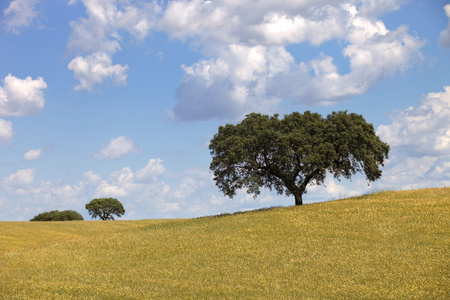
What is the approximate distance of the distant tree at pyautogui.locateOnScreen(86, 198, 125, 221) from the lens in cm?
9419

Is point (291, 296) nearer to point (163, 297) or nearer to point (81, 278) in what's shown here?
point (163, 297)

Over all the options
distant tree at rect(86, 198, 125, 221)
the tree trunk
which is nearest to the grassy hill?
the tree trunk

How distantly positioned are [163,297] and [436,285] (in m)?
13.2

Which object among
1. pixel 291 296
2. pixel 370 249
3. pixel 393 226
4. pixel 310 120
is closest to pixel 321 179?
pixel 310 120

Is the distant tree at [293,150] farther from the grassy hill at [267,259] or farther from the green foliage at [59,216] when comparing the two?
the green foliage at [59,216]

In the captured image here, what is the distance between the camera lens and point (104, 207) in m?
94.4

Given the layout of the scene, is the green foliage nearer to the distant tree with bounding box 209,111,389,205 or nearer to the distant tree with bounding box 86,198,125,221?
the distant tree with bounding box 86,198,125,221

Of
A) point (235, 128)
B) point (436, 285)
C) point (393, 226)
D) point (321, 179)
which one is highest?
point (235, 128)

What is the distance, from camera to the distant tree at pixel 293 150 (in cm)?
4809

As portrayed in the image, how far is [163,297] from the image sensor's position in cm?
2119

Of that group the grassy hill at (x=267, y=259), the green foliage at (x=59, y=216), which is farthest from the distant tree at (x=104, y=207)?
the grassy hill at (x=267, y=259)

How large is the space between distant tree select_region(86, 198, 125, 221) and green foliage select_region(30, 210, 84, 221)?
4.85 metres

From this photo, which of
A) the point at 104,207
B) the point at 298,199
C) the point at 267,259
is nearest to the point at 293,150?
Answer: the point at 298,199

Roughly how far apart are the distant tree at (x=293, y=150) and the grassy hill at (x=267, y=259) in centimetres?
424
